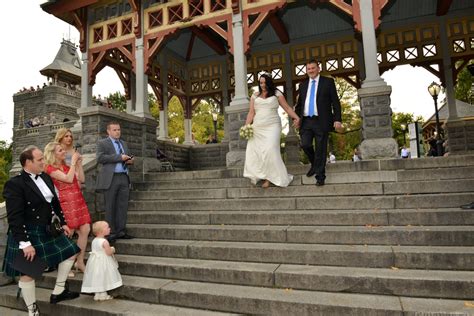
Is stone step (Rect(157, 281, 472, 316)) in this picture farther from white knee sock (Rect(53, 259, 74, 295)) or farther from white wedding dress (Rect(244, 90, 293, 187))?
white wedding dress (Rect(244, 90, 293, 187))

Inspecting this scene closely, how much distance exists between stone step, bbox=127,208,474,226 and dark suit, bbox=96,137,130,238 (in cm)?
69

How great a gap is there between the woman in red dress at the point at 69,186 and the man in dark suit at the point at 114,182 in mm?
507

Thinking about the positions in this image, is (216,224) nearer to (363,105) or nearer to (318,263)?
(318,263)

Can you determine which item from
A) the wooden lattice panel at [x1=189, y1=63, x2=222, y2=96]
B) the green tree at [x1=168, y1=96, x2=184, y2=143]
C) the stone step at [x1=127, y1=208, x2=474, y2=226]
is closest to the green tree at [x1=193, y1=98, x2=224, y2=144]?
the green tree at [x1=168, y1=96, x2=184, y2=143]

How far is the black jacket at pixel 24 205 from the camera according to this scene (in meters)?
3.17

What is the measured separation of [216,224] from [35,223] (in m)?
2.47

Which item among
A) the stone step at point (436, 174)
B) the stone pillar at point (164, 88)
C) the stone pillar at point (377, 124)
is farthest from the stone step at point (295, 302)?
the stone pillar at point (164, 88)

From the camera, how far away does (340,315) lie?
9.42 ft

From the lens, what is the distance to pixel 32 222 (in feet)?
11.0

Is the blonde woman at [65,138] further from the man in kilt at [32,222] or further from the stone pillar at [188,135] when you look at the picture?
the stone pillar at [188,135]

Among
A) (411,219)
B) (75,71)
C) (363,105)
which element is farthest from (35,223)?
(75,71)

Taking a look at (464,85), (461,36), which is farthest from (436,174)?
(464,85)

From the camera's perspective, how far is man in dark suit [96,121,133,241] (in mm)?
A: 4859

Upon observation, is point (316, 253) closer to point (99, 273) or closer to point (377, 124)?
point (99, 273)
